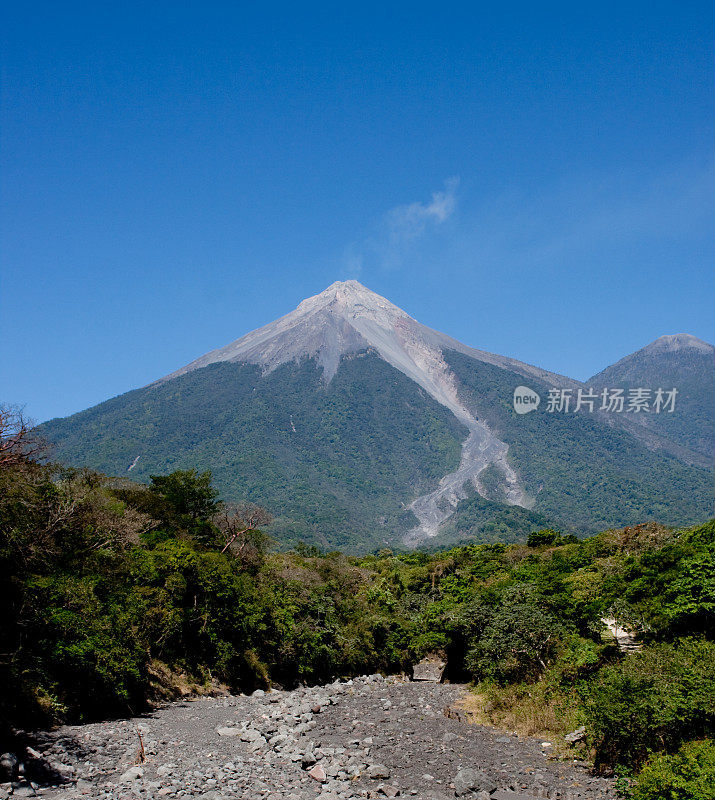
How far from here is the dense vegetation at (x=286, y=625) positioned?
35.6ft

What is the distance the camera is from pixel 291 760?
12.8 m

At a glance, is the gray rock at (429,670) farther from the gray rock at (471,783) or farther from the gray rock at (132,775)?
the gray rock at (132,775)

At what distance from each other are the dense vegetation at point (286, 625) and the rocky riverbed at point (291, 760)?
1.20m

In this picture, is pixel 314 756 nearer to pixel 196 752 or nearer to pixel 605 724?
pixel 196 752

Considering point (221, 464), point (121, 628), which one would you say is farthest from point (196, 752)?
point (221, 464)

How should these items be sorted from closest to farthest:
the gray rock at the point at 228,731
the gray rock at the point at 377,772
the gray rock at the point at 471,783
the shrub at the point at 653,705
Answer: the shrub at the point at 653,705, the gray rock at the point at 471,783, the gray rock at the point at 377,772, the gray rock at the point at 228,731

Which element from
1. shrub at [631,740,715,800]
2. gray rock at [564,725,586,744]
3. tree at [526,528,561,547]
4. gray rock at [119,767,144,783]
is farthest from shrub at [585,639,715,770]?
tree at [526,528,561,547]

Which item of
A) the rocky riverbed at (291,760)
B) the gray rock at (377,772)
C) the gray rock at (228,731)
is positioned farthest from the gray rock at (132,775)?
the gray rock at (377,772)

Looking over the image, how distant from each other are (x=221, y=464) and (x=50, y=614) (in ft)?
562

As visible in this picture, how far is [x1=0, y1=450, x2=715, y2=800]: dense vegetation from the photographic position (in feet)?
35.6

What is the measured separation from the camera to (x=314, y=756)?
12.7m

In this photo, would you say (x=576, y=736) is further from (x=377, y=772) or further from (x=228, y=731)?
(x=228, y=731)

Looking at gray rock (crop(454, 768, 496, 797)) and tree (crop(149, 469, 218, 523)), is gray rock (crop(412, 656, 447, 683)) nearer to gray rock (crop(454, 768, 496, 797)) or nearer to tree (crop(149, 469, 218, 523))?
tree (crop(149, 469, 218, 523))

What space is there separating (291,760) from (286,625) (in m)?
13.5
